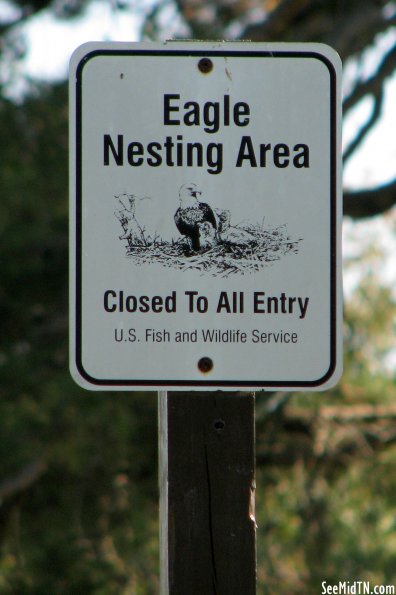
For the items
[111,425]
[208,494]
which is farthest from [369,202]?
[208,494]

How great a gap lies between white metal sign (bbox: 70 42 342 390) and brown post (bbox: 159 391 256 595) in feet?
0.27

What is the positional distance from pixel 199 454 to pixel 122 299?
250 millimetres

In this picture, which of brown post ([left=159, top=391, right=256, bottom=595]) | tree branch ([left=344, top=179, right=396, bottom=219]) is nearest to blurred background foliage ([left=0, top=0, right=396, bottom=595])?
tree branch ([left=344, top=179, right=396, bottom=219])

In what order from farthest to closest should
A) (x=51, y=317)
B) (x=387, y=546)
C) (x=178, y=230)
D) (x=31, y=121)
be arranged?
(x=387, y=546), (x=51, y=317), (x=31, y=121), (x=178, y=230)

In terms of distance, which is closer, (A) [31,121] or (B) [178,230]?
(B) [178,230]

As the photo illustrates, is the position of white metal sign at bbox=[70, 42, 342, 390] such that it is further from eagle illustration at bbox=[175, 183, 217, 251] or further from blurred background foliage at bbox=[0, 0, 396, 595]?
blurred background foliage at bbox=[0, 0, 396, 595]

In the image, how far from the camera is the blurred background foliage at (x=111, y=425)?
4.46 m

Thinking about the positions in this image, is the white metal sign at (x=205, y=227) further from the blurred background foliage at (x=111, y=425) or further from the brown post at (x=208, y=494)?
the blurred background foliage at (x=111, y=425)

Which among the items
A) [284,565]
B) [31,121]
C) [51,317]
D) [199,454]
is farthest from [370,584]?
[199,454]

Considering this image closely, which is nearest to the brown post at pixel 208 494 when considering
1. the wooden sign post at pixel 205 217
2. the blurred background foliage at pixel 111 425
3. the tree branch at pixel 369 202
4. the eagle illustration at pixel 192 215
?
the wooden sign post at pixel 205 217

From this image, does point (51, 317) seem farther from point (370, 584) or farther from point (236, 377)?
point (236, 377)

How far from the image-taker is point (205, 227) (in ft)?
4.38

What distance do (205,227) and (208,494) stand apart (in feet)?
1.24

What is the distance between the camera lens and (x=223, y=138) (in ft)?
4.45
